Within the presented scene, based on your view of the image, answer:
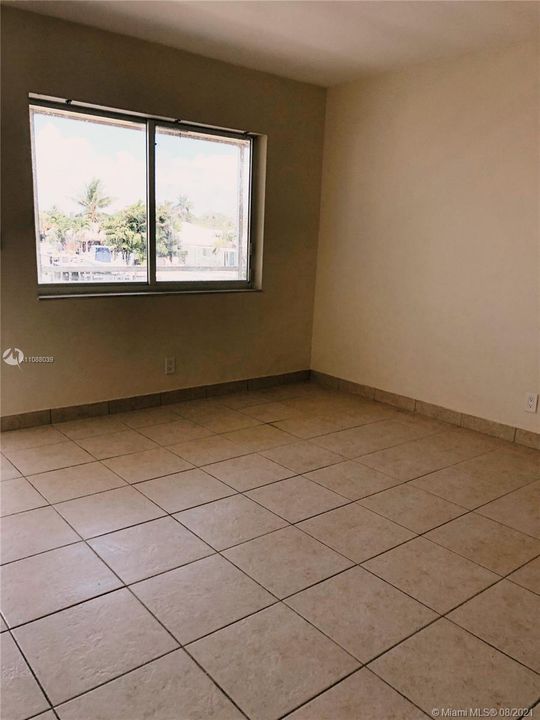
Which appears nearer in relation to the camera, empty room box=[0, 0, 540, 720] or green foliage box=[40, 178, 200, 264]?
empty room box=[0, 0, 540, 720]

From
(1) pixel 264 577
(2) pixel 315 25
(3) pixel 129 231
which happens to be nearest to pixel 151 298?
(3) pixel 129 231

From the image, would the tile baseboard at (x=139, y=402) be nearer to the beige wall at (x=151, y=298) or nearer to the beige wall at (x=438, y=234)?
the beige wall at (x=151, y=298)

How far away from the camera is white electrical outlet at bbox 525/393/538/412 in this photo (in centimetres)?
345

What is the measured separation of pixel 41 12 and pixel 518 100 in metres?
2.84

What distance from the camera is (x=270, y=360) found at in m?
4.70

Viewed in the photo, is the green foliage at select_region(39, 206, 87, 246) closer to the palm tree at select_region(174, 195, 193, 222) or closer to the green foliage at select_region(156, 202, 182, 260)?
the green foliage at select_region(156, 202, 182, 260)

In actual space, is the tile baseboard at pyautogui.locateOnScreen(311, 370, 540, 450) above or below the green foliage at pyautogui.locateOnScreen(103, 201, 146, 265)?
below

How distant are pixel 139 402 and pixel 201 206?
154 cm

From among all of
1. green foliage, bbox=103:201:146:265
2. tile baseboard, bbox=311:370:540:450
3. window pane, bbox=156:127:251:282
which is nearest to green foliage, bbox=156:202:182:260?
window pane, bbox=156:127:251:282

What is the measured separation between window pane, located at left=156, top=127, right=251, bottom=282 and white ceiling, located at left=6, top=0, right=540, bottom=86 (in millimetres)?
627

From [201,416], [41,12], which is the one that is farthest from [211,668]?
[41,12]

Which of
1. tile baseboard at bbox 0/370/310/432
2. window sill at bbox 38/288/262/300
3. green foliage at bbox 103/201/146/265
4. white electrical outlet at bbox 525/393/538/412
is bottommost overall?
tile baseboard at bbox 0/370/310/432

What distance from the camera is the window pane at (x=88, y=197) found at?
11.3 ft

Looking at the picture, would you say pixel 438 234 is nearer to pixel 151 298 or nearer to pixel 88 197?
pixel 151 298
